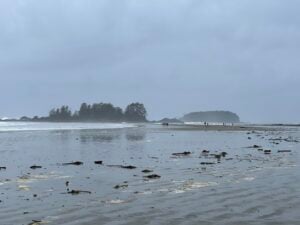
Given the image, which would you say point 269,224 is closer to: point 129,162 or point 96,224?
point 96,224

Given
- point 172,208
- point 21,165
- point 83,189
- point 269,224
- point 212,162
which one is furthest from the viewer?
point 212,162

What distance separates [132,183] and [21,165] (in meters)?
10.4

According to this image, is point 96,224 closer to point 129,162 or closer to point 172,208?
point 172,208

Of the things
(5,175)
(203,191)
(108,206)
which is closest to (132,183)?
(203,191)

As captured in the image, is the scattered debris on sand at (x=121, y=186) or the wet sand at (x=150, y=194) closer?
the wet sand at (x=150, y=194)

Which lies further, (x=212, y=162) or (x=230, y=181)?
(x=212, y=162)

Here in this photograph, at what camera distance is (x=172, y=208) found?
14.8 metres

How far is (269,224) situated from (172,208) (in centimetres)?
328

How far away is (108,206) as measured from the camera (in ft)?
49.8

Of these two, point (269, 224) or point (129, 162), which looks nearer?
point (269, 224)

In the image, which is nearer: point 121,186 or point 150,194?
point 150,194

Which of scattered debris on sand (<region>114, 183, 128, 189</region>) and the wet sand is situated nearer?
the wet sand

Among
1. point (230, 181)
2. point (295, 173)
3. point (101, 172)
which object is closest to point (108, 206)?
point (230, 181)

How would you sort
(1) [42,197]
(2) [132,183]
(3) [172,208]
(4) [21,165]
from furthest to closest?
(4) [21,165] < (2) [132,183] < (1) [42,197] < (3) [172,208]
